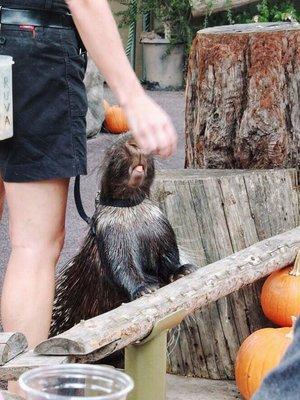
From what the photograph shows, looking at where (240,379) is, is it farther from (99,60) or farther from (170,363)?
(99,60)

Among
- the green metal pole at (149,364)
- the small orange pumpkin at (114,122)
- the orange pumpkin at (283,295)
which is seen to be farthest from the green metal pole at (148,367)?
the small orange pumpkin at (114,122)

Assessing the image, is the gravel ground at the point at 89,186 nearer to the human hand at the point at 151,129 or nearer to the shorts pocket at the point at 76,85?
the shorts pocket at the point at 76,85

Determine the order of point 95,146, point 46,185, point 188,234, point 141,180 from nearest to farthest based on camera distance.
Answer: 1. point 46,185
2. point 141,180
3. point 188,234
4. point 95,146

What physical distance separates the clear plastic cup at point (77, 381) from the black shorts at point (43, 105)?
1100mm

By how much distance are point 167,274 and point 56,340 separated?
3.24 ft

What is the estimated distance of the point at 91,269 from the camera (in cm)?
398

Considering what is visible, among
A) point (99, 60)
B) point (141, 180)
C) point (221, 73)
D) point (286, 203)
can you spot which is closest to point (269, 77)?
point (221, 73)

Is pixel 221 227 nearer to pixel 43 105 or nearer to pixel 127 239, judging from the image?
pixel 127 239

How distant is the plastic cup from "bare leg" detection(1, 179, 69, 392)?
0.86 ft

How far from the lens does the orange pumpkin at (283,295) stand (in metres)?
4.09

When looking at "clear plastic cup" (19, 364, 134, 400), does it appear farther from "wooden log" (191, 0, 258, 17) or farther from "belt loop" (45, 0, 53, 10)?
"wooden log" (191, 0, 258, 17)

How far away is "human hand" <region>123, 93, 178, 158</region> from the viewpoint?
2.57 meters

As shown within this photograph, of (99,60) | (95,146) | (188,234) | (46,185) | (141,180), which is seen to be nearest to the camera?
(99,60)

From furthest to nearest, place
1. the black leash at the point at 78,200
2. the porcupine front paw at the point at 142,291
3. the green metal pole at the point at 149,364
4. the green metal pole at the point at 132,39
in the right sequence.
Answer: the green metal pole at the point at 132,39, the porcupine front paw at the point at 142,291, the black leash at the point at 78,200, the green metal pole at the point at 149,364
